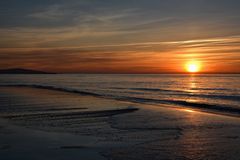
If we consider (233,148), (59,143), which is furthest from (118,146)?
(233,148)

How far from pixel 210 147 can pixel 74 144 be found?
14.4 feet

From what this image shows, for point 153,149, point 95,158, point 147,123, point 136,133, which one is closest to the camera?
point 95,158

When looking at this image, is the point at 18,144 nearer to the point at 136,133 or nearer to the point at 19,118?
the point at 136,133

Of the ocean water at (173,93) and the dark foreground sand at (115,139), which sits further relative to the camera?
the ocean water at (173,93)

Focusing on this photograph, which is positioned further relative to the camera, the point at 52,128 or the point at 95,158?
the point at 52,128

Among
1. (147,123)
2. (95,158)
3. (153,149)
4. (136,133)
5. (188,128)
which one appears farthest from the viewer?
(147,123)

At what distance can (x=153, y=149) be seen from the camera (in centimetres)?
915

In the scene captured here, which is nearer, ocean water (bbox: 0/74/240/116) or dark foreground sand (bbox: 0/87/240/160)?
dark foreground sand (bbox: 0/87/240/160)

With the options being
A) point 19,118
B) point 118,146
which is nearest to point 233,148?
point 118,146

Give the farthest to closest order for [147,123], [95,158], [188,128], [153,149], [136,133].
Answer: [147,123], [188,128], [136,133], [153,149], [95,158]

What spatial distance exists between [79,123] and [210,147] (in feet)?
21.8

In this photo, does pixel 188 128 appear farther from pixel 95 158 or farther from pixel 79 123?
pixel 95 158

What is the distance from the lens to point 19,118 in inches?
602

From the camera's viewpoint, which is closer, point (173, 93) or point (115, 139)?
point (115, 139)
